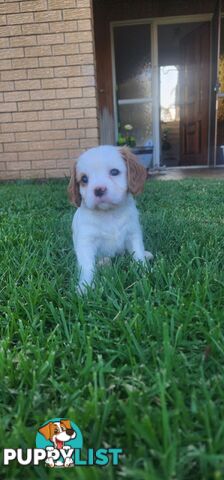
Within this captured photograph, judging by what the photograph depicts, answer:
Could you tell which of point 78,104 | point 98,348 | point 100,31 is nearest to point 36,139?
point 78,104

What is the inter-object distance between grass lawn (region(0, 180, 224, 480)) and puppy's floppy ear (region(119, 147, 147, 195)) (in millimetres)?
407

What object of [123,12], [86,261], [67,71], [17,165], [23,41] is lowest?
[86,261]

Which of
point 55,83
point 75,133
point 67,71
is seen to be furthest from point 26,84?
point 75,133

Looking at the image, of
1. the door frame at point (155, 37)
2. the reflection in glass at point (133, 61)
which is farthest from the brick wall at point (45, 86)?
the reflection in glass at point (133, 61)

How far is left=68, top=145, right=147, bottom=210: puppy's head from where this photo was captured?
80.4 inches

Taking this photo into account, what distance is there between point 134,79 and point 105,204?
780 cm

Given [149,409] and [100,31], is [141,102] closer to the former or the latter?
[100,31]

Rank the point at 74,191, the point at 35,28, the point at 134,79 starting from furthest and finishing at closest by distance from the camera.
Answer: the point at 134,79 → the point at 35,28 → the point at 74,191

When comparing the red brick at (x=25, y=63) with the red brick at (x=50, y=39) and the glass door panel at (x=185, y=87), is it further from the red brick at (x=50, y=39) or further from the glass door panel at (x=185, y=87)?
the glass door panel at (x=185, y=87)

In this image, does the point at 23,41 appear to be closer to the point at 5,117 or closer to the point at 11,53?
the point at 11,53

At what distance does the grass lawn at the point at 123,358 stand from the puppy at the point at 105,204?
11 centimetres

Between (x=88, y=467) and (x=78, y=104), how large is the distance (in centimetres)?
558

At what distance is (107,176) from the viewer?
2.08 metres

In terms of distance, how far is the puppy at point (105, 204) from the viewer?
207 centimetres
